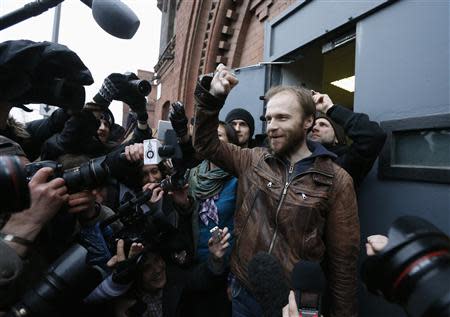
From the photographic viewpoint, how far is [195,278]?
185 centimetres

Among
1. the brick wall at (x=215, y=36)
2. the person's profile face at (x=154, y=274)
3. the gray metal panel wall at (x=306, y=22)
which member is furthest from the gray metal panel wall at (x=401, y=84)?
the brick wall at (x=215, y=36)

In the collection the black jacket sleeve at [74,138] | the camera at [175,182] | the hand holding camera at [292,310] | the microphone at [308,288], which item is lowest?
the hand holding camera at [292,310]

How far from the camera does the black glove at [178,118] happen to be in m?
1.80

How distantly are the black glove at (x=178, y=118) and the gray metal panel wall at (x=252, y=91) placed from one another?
1.32m

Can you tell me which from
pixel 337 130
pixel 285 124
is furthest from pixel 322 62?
pixel 285 124

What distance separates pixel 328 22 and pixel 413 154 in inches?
46.3

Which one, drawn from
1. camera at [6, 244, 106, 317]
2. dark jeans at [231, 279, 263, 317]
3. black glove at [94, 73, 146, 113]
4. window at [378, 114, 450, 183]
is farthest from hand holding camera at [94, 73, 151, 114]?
window at [378, 114, 450, 183]

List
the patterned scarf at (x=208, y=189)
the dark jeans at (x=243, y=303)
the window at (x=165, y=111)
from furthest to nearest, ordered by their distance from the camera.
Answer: the window at (x=165, y=111) → the patterned scarf at (x=208, y=189) → the dark jeans at (x=243, y=303)

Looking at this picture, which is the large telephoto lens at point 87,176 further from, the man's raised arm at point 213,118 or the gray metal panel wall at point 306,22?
the gray metal panel wall at point 306,22

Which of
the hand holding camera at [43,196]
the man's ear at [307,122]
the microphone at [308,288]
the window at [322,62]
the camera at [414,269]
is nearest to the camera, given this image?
the camera at [414,269]

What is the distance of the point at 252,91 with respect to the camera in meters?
3.16

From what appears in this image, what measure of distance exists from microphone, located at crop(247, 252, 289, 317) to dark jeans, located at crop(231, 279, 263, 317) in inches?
Result: 5.5

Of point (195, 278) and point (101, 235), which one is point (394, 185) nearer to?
point (195, 278)

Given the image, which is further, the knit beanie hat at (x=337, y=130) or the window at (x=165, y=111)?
the window at (x=165, y=111)
